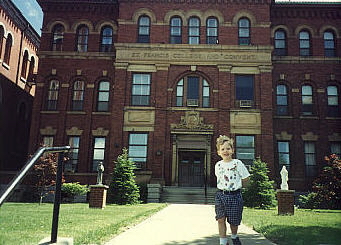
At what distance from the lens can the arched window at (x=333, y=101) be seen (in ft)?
78.6

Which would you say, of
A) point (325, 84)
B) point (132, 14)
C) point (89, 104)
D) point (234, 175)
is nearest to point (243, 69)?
point (325, 84)

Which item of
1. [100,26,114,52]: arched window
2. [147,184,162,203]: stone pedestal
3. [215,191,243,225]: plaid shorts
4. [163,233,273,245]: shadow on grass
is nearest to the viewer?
[215,191,243,225]: plaid shorts

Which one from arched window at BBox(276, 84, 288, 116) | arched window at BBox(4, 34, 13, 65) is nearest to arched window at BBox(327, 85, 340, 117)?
arched window at BBox(276, 84, 288, 116)

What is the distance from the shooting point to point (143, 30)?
2397 cm

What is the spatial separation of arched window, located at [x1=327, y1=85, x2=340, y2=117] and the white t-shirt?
20592 millimetres

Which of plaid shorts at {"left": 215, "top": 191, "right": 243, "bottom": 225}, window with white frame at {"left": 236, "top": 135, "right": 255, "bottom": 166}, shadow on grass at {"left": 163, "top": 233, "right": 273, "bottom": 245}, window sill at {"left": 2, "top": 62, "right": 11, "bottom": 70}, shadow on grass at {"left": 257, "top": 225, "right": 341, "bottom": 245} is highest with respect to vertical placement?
window sill at {"left": 2, "top": 62, "right": 11, "bottom": 70}

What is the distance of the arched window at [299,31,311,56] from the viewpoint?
81.8 ft

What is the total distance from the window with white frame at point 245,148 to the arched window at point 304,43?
7927mm

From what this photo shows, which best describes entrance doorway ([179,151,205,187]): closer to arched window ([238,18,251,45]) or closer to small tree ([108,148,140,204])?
small tree ([108,148,140,204])

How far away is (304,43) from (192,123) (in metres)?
10.5

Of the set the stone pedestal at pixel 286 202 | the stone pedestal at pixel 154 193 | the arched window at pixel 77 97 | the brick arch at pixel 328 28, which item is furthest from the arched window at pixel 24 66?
the brick arch at pixel 328 28

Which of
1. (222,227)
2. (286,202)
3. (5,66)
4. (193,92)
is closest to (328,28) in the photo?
(193,92)

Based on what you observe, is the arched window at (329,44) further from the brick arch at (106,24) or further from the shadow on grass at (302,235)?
the shadow on grass at (302,235)

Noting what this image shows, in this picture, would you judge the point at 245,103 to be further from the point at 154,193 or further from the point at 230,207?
the point at 230,207
